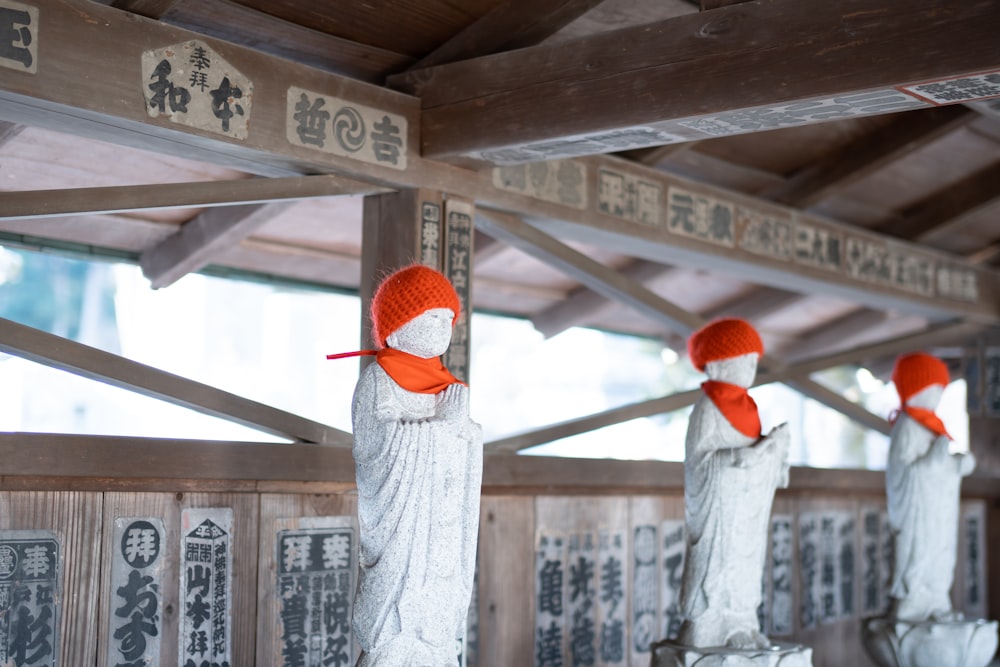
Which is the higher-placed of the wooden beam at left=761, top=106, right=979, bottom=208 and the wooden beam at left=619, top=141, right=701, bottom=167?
Result: the wooden beam at left=761, top=106, right=979, bottom=208

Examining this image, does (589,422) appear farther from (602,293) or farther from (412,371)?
(412,371)

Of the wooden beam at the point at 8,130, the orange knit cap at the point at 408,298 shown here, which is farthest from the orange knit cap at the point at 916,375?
the wooden beam at the point at 8,130

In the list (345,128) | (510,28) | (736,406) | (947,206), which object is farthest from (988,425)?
(345,128)

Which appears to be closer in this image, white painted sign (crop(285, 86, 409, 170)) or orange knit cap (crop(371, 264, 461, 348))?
orange knit cap (crop(371, 264, 461, 348))

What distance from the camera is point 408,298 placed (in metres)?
3.58

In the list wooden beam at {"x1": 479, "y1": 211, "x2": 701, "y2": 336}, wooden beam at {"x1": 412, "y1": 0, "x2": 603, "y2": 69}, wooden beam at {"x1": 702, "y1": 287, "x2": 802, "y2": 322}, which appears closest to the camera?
wooden beam at {"x1": 412, "y1": 0, "x2": 603, "y2": 69}

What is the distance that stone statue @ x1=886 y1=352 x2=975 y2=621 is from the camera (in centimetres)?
579

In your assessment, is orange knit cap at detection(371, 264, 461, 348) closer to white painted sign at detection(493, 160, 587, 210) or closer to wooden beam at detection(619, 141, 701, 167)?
white painted sign at detection(493, 160, 587, 210)

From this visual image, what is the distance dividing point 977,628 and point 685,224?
2534mm

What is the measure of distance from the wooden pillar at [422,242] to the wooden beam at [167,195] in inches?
5.4

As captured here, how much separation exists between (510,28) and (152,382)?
1.94m

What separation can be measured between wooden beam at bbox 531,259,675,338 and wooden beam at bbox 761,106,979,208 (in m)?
0.94

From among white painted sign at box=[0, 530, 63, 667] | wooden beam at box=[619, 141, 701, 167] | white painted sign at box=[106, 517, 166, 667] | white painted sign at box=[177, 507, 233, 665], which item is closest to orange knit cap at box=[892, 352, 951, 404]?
wooden beam at box=[619, 141, 701, 167]

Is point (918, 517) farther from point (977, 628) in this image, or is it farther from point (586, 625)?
point (586, 625)
